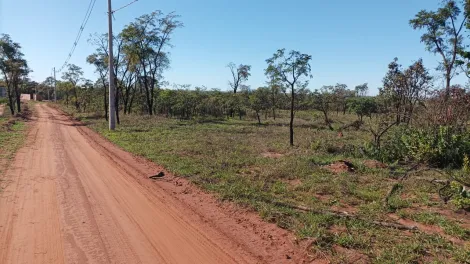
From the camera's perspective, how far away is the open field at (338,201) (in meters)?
4.29

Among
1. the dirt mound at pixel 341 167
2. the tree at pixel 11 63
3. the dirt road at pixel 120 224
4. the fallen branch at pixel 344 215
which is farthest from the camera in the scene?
the tree at pixel 11 63

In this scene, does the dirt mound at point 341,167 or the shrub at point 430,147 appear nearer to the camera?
the dirt mound at point 341,167

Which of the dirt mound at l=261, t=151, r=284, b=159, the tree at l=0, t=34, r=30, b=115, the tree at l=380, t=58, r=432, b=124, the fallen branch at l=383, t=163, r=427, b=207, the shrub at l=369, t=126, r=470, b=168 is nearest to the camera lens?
the fallen branch at l=383, t=163, r=427, b=207

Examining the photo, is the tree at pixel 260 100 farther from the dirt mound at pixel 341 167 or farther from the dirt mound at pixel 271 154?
the dirt mound at pixel 341 167

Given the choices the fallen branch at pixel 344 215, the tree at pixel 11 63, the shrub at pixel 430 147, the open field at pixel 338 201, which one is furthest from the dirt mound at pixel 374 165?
the tree at pixel 11 63

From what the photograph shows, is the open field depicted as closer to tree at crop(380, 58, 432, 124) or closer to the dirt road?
the dirt road

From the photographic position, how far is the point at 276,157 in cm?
1082

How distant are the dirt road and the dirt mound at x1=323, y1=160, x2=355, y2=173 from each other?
406cm

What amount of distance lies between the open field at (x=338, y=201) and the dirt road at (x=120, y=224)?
1.65ft


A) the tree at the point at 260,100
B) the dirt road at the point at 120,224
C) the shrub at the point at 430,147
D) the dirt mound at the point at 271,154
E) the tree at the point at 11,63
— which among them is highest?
the tree at the point at 11,63

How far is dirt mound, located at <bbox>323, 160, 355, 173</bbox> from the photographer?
28.8 feet

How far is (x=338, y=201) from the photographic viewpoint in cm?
624

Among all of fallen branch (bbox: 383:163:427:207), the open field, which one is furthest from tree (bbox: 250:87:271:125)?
fallen branch (bbox: 383:163:427:207)

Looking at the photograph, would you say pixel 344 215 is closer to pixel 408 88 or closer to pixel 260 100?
pixel 408 88
